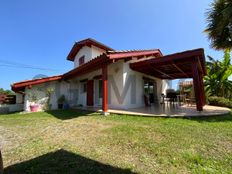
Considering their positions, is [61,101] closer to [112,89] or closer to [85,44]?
[112,89]

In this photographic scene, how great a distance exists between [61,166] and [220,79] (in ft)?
56.8

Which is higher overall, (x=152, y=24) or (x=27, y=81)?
(x=152, y=24)

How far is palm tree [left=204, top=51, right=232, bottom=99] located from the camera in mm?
14734

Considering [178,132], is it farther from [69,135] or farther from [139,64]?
[139,64]

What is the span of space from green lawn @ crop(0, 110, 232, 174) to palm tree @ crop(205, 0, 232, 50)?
575cm

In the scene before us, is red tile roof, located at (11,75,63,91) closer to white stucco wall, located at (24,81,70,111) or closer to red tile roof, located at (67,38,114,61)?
white stucco wall, located at (24,81,70,111)

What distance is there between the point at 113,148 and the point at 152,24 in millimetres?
12942

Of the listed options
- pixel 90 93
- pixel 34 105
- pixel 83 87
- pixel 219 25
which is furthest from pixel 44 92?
pixel 219 25

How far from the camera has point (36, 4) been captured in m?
11.1

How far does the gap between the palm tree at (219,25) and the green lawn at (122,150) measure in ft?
18.9

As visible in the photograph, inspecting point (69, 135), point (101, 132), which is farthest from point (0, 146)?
point (101, 132)

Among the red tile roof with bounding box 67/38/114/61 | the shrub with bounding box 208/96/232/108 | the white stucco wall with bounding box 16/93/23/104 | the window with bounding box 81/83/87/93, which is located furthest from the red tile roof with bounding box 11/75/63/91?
the shrub with bounding box 208/96/232/108

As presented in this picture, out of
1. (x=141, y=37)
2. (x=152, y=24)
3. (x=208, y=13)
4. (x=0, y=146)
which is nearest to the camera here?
(x=0, y=146)

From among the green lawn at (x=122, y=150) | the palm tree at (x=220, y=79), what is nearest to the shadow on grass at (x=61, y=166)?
the green lawn at (x=122, y=150)
